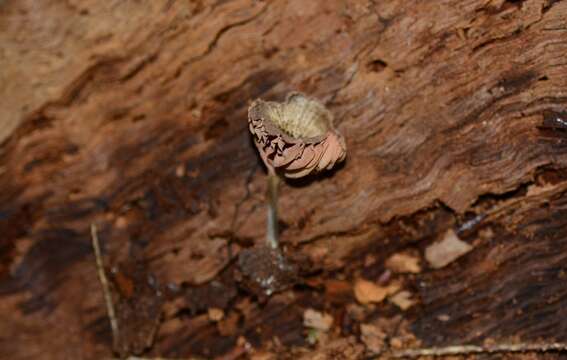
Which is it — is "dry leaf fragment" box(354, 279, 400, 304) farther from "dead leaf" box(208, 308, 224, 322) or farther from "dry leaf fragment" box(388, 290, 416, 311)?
"dead leaf" box(208, 308, 224, 322)

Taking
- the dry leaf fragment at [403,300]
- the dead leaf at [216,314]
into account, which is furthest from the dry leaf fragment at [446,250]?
the dead leaf at [216,314]

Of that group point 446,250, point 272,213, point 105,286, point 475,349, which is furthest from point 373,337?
point 105,286

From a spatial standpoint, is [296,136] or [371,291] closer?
[296,136]

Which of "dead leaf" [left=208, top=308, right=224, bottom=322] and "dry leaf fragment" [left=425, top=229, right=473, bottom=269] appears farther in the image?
"dead leaf" [left=208, top=308, right=224, bottom=322]

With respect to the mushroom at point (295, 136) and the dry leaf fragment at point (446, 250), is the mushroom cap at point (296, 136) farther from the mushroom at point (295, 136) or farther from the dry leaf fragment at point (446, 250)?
the dry leaf fragment at point (446, 250)

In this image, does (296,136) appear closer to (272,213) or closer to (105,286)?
(272,213)

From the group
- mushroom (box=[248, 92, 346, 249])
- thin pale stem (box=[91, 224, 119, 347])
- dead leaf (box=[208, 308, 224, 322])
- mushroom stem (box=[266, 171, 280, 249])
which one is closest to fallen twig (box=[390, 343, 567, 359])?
mushroom stem (box=[266, 171, 280, 249])

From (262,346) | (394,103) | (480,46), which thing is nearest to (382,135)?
(394,103)
